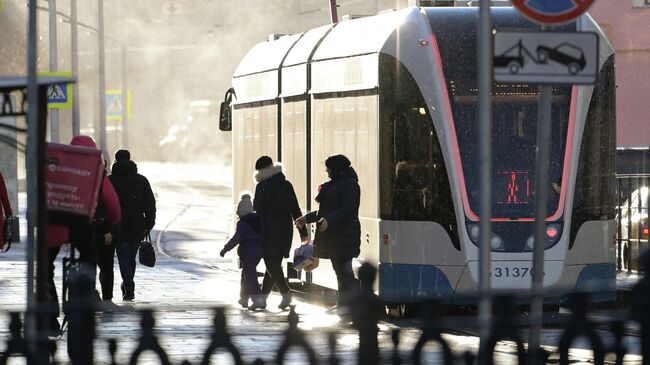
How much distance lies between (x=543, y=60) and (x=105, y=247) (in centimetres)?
919

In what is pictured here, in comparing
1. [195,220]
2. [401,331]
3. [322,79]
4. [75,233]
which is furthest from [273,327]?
[195,220]

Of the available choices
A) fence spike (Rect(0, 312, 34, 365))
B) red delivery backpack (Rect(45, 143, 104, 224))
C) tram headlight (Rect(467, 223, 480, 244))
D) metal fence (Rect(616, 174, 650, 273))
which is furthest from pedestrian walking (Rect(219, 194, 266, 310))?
fence spike (Rect(0, 312, 34, 365))

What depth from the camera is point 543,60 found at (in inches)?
376

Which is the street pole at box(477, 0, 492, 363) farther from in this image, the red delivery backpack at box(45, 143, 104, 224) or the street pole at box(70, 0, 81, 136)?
the street pole at box(70, 0, 81, 136)

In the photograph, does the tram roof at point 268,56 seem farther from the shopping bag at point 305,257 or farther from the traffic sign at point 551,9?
the traffic sign at point 551,9

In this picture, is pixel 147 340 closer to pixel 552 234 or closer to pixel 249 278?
pixel 552 234

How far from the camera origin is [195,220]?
4072 cm

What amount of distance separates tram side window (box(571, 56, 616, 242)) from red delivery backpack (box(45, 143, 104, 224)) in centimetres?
543

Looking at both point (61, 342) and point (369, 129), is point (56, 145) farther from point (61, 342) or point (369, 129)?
point (369, 129)

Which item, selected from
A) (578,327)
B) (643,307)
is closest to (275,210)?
(643,307)

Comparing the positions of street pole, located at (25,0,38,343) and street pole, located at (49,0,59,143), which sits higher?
street pole, located at (49,0,59,143)

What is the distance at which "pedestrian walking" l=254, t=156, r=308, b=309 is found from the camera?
18125 mm

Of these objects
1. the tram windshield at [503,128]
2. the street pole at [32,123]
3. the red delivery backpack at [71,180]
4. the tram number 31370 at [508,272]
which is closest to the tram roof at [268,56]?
the tram windshield at [503,128]

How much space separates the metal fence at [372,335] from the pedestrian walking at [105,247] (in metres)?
8.97
